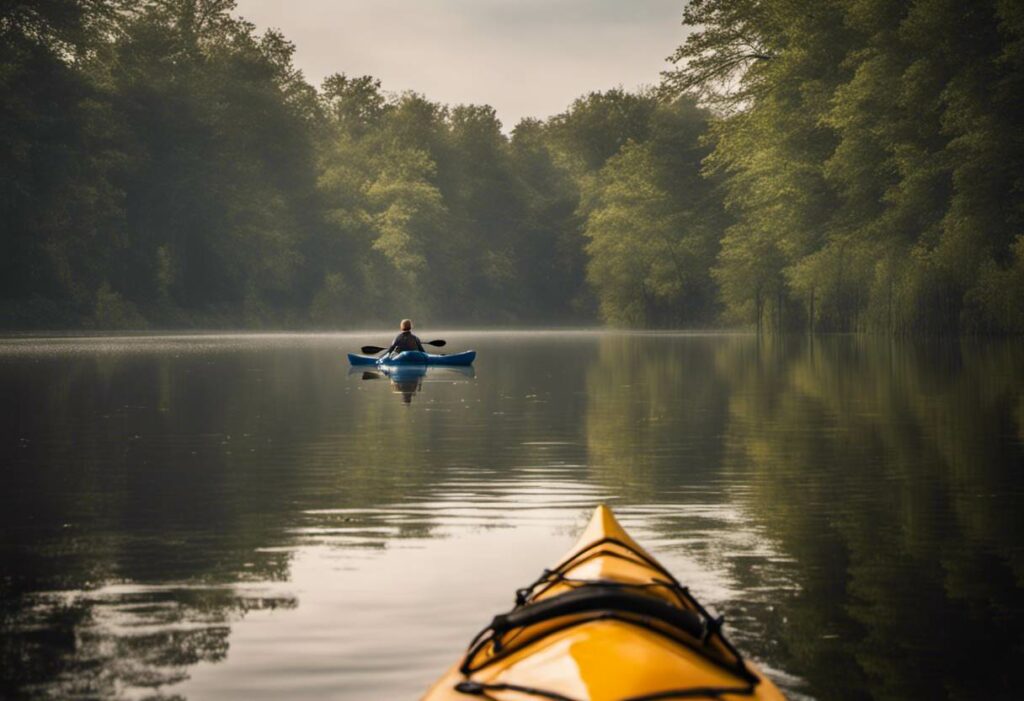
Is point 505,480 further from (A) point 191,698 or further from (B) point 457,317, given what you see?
(B) point 457,317

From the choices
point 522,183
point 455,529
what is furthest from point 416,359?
point 522,183

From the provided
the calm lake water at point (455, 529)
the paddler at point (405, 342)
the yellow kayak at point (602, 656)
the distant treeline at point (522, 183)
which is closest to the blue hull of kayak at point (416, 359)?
the paddler at point (405, 342)

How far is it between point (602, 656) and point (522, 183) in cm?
12459

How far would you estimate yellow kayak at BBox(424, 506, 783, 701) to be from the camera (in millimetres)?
4574

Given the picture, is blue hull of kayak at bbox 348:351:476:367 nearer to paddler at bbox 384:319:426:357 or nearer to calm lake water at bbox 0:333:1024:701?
paddler at bbox 384:319:426:357

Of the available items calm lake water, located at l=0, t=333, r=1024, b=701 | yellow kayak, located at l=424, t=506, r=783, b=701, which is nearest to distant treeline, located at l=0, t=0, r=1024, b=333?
calm lake water, located at l=0, t=333, r=1024, b=701

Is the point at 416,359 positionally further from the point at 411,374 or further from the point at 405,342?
the point at 405,342

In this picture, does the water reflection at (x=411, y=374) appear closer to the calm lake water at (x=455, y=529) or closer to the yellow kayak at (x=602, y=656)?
the calm lake water at (x=455, y=529)

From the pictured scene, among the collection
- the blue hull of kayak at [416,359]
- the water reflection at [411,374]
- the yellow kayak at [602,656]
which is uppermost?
the blue hull of kayak at [416,359]

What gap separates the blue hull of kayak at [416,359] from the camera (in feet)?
120

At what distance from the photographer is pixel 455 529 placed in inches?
444

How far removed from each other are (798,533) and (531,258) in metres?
117

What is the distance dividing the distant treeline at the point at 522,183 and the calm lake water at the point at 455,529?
26.3 meters

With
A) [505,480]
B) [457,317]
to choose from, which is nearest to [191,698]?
[505,480]
